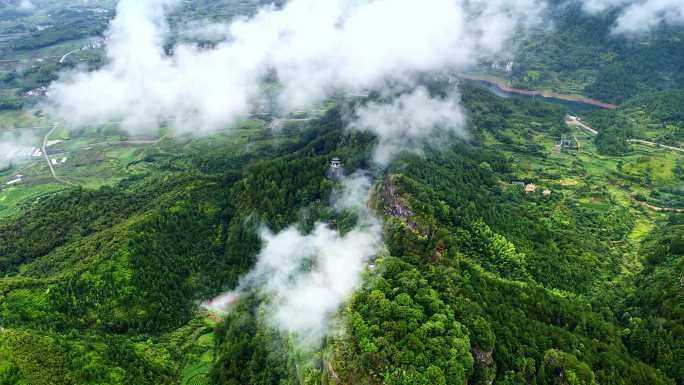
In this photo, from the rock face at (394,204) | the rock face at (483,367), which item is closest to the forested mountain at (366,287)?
the rock face at (483,367)

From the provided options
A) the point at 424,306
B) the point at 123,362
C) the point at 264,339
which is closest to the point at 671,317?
the point at 424,306

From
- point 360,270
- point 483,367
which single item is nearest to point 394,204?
point 360,270

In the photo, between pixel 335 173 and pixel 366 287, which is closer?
pixel 366 287

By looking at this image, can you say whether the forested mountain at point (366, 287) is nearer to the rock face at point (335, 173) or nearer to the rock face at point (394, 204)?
the rock face at point (394, 204)

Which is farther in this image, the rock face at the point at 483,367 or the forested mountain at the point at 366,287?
the forested mountain at the point at 366,287

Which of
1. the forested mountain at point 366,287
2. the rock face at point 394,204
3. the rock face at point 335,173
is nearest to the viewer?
the forested mountain at point 366,287

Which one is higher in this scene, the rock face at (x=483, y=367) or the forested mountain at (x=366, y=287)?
the rock face at (x=483, y=367)

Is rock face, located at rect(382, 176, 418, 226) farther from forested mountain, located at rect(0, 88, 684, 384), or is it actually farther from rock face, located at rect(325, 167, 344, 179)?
rock face, located at rect(325, 167, 344, 179)

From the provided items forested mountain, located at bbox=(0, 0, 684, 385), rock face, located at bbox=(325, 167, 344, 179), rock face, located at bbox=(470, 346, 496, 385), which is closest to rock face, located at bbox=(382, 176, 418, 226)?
forested mountain, located at bbox=(0, 0, 684, 385)

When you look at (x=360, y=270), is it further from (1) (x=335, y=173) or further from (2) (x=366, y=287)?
(1) (x=335, y=173)

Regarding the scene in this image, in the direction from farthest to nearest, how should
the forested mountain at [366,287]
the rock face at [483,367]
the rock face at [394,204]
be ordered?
the rock face at [394,204]
the forested mountain at [366,287]
the rock face at [483,367]

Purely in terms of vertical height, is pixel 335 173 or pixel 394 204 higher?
pixel 394 204
